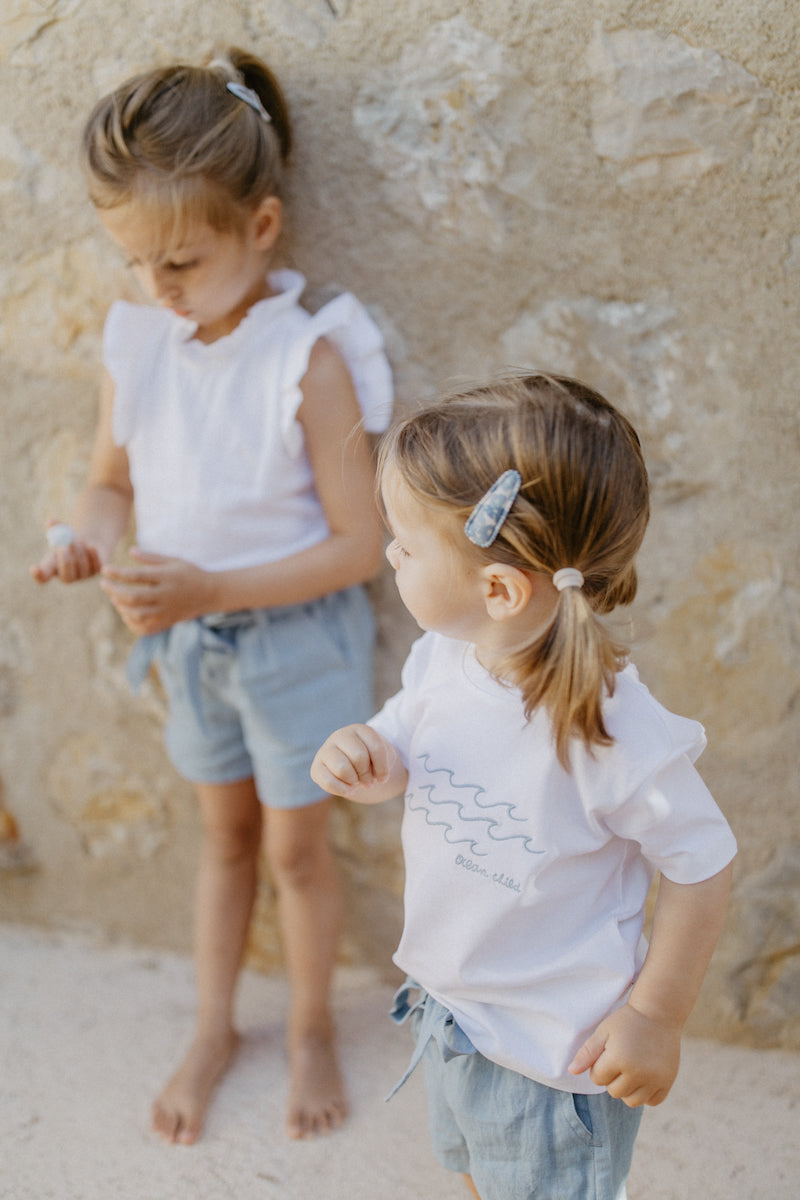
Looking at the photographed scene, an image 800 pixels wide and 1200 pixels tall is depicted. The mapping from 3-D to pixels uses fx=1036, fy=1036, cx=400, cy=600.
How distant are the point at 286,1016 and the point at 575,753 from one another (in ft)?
3.69

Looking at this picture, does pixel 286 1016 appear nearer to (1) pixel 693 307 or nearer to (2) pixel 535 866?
→ (2) pixel 535 866

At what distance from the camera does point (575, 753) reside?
3.12 ft

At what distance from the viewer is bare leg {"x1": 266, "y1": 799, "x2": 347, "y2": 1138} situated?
5.28 feet

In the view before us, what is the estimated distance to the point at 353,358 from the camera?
148cm

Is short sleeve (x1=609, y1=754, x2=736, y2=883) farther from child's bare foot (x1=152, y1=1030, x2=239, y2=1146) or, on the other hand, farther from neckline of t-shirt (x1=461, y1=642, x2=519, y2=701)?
child's bare foot (x1=152, y1=1030, x2=239, y2=1146)

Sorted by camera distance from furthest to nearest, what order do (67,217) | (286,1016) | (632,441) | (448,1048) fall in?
(286,1016) < (67,217) < (448,1048) < (632,441)

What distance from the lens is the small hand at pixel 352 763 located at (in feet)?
3.32

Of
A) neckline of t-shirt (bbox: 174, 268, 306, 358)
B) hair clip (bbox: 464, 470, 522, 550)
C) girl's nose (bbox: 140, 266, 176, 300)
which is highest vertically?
hair clip (bbox: 464, 470, 522, 550)

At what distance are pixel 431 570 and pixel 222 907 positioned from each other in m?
1.02

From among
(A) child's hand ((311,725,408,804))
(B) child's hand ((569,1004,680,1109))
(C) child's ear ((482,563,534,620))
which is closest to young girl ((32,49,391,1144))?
(A) child's hand ((311,725,408,804))

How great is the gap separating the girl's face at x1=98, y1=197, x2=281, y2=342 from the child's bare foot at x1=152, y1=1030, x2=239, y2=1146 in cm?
115

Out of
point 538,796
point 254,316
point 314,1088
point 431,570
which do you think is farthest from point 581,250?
point 314,1088

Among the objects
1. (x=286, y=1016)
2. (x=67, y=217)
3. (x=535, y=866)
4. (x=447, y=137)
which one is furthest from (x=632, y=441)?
(x=286, y=1016)

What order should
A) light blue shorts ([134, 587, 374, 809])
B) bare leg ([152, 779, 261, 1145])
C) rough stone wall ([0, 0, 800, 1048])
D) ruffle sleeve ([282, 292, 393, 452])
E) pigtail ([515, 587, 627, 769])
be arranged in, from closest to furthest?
pigtail ([515, 587, 627, 769])
rough stone wall ([0, 0, 800, 1048])
ruffle sleeve ([282, 292, 393, 452])
light blue shorts ([134, 587, 374, 809])
bare leg ([152, 779, 261, 1145])
